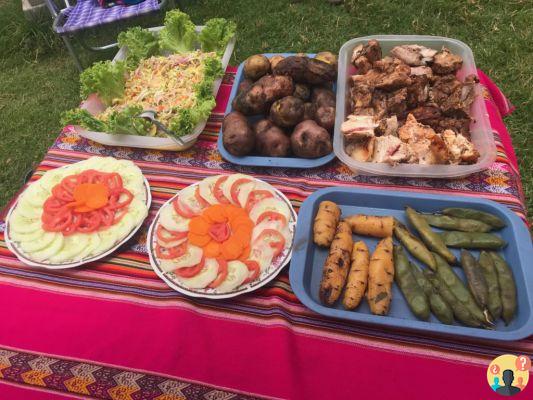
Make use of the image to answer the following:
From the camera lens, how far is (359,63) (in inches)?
102

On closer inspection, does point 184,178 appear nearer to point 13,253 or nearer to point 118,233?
point 118,233

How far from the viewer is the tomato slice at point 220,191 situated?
202cm

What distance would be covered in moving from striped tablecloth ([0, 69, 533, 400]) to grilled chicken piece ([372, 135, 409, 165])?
365 millimetres

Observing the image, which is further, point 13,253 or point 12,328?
point 13,253

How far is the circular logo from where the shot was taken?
147 centimetres

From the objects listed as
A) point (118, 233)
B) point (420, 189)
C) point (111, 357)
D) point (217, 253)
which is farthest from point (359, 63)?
point (111, 357)

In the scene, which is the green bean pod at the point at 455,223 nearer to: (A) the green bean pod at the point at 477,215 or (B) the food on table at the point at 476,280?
(A) the green bean pod at the point at 477,215

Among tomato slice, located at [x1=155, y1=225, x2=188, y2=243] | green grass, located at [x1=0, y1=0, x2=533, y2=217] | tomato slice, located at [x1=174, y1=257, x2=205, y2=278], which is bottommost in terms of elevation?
green grass, located at [x1=0, y1=0, x2=533, y2=217]

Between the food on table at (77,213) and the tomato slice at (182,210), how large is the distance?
19 centimetres

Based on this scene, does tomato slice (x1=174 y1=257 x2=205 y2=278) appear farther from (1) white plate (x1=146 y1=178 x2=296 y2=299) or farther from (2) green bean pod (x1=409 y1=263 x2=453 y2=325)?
(2) green bean pod (x1=409 y1=263 x2=453 y2=325)

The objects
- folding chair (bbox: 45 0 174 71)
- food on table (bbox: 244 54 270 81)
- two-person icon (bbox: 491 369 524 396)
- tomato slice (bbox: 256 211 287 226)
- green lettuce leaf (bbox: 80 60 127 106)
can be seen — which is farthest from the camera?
folding chair (bbox: 45 0 174 71)

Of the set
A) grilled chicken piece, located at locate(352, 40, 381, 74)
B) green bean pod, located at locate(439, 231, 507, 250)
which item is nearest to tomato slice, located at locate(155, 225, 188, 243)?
green bean pod, located at locate(439, 231, 507, 250)

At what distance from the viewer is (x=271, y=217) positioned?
1919 mm

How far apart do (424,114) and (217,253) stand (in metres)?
1.51
